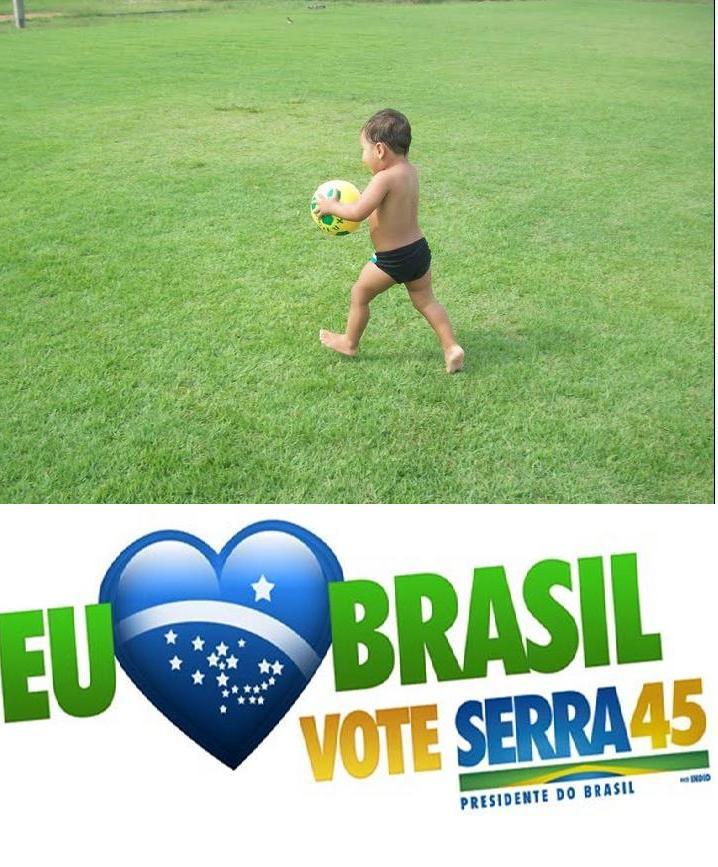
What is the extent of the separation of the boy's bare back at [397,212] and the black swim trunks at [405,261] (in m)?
0.02

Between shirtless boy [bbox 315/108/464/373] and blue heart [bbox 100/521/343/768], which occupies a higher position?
shirtless boy [bbox 315/108/464/373]

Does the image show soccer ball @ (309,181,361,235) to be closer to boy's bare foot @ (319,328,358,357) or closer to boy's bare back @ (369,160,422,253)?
boy's bare back @ (369,160,422,253)

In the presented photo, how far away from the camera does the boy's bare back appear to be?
4.08 m

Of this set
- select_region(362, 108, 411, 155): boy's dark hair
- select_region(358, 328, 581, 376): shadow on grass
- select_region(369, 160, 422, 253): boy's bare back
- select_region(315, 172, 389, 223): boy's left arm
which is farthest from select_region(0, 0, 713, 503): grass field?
select_region(362, 108, 411, 155): boy's dark hair

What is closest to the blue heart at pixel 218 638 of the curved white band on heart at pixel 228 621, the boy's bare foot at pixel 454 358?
the curved white band on heart at pixel 228 621

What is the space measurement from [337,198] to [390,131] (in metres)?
0.40

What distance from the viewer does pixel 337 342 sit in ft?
14.7

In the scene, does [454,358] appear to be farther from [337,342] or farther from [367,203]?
[367,203]

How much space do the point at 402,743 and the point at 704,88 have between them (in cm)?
1229

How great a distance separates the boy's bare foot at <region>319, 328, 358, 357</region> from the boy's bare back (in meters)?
0.45

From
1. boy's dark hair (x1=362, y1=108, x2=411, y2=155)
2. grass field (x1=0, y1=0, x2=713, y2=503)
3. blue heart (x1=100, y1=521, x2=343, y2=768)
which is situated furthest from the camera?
boy's dark hair (x1=362, y1=108, x2=411, y2=155)

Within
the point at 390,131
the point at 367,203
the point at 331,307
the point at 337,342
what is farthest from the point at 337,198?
the point at 331,307

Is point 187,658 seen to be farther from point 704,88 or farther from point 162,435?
point 704,88

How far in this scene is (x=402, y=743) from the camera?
279 cm
